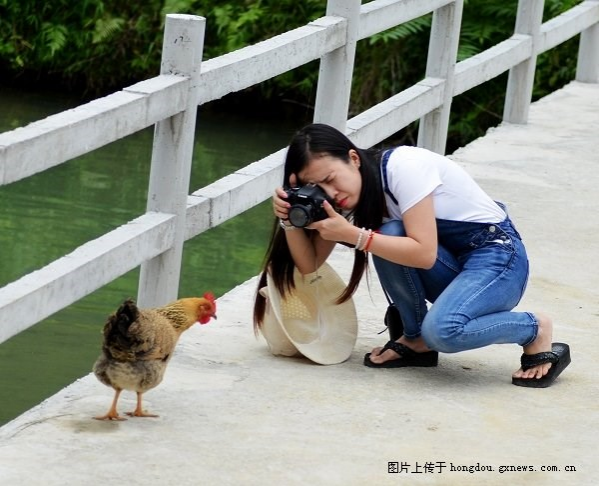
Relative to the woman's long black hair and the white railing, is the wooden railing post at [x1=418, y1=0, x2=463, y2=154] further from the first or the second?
the woman's long black hair

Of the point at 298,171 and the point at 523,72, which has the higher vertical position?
the point at 298,171

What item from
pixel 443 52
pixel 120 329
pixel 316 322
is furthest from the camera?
pixel 443 52

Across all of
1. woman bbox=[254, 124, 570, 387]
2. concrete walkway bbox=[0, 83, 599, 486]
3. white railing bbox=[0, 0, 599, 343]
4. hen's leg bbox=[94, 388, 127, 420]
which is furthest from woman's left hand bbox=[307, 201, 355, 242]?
hen's leg bbox=[94, 388, 127, 420]

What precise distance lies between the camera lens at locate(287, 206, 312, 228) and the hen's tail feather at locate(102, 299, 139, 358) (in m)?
0.65

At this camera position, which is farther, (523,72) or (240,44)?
(240,44)

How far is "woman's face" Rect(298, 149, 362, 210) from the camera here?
3867 millimetres

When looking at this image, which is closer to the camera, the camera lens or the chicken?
the chicken

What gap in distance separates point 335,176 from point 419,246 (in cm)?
30

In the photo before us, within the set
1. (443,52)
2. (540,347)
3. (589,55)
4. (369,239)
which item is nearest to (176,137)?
(369,239)

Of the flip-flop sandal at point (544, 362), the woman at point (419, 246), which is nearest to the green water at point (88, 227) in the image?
the woman at point (419, 246)

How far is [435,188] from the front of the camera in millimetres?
4000

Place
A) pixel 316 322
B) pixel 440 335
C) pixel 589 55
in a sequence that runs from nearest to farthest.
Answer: pixel 440 335 < pixel 316 322 < pixel 589 55

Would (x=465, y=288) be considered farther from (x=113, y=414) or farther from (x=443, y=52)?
(x=443, y=52)

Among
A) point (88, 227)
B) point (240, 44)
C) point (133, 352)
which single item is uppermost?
point (133, 352)
